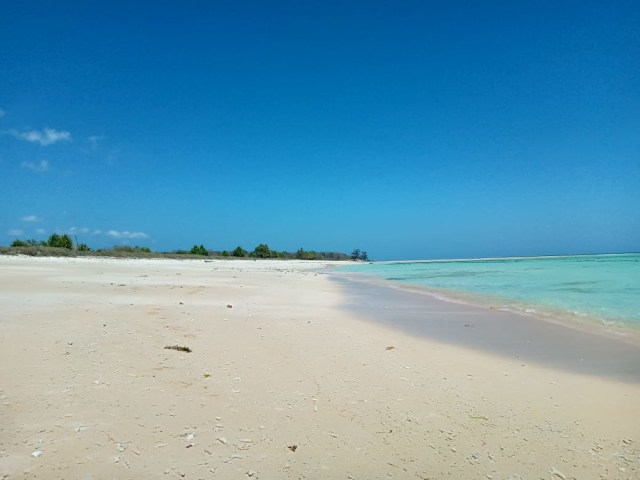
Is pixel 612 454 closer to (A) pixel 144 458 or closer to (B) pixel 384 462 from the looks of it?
(B) pixel 384 462

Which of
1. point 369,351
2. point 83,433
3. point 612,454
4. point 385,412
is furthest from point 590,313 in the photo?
point 83,433

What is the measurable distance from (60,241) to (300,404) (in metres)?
38.2

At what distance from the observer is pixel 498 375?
377 centimetres

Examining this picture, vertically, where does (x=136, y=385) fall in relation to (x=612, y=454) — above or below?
above

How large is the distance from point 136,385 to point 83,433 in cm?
79

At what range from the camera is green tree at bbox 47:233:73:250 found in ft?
107

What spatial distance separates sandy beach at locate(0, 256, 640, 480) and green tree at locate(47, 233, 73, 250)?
3310 cm

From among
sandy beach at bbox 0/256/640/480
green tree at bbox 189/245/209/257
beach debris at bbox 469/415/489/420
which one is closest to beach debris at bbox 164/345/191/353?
sandy beach at bbox 0/256/640/480

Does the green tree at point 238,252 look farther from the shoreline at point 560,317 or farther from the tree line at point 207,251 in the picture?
the shoreline at point 560,317

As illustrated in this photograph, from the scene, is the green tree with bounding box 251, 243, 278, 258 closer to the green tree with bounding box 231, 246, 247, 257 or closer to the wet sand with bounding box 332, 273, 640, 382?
the green tree with bounding box 231, 246, 247, 257

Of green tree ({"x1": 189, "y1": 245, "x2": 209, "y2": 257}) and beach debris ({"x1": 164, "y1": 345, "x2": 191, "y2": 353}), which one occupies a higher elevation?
green tree ({"x1": 189, "y1": 245, "x2": 209, "y2": 257})

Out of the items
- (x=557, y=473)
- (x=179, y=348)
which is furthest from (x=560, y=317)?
(x=179, y=348)

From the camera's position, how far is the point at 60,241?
107 feet

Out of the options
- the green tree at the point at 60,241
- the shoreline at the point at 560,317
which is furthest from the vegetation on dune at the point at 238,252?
the shoreline at the point at 560,317
